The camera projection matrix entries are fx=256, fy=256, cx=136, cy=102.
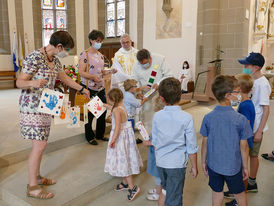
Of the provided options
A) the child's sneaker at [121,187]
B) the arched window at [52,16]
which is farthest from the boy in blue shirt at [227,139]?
the arched window at [52,16]

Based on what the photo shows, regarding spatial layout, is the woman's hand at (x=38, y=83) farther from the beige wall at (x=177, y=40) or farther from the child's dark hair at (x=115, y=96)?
A: the beige wall at (x=177, y=40)

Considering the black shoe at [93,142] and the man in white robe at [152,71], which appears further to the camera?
the black shoe at [93,142]

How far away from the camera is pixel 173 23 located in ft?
27.4

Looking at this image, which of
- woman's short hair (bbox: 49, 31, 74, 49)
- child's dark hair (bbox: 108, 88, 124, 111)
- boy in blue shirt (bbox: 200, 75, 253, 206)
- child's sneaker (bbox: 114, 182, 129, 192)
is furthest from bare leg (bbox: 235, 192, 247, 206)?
woman's short hair (bbox: 49, 31, 74, 49)

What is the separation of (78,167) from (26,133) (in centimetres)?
91

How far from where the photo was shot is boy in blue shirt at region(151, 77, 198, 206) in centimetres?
173

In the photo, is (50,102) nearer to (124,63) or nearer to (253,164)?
(124,63)

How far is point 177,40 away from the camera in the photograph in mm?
8359

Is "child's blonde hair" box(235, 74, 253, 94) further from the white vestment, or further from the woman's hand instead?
the white vestment

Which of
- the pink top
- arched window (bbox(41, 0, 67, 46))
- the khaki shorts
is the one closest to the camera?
the khaki shorts

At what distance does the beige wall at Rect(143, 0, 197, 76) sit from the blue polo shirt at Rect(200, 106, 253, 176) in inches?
263

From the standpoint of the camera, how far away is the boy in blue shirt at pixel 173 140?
1.73 meters

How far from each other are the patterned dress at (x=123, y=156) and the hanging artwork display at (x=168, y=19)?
21.2 ft

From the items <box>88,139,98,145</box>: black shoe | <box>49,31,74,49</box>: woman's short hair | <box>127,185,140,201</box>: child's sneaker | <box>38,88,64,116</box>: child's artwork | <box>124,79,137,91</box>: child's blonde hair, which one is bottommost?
<box>127,185,140,201</box>: child's sneaker
